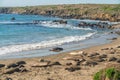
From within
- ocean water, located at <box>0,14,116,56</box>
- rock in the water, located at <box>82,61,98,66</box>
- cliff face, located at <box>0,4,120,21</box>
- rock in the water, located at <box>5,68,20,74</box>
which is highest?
rock in the water, located at <box>5,68,20,74</box>

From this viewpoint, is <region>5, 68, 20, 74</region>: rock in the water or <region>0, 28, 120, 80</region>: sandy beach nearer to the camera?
<region>0, 28, 120, 80</region>: sandy beach

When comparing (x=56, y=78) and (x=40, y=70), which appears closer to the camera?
(x=56, y=78)

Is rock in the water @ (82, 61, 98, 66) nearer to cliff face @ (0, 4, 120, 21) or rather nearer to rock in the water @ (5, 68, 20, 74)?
rock in the water @ (5, 68, 20, 74)

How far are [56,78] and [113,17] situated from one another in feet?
245

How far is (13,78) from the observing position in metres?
17.4

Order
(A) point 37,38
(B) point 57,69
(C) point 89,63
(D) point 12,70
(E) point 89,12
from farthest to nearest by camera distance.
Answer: (E) point 89,12, (A) point 37,38, (C) point 89,63, (B) point 57,69, (D) point 12,70

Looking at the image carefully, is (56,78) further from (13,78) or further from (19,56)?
(19,56)

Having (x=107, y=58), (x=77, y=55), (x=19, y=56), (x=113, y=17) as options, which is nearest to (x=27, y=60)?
(x=19, y=56)

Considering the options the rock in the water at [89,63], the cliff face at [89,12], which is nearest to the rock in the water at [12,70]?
the rock in the water at [89,63]

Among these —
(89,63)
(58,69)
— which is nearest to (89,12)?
(89,63)

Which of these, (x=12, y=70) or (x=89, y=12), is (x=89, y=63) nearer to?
(x=12, y=70)

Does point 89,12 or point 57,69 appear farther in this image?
point 89,12

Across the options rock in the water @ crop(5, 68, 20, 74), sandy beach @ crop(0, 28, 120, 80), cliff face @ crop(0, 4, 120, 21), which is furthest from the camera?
cliff face @ crop(0, 4, 120, 21)

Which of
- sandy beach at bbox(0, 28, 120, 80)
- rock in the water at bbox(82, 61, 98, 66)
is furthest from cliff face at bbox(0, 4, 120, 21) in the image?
rock in the water at bbox(82, 61, 98, 66)
